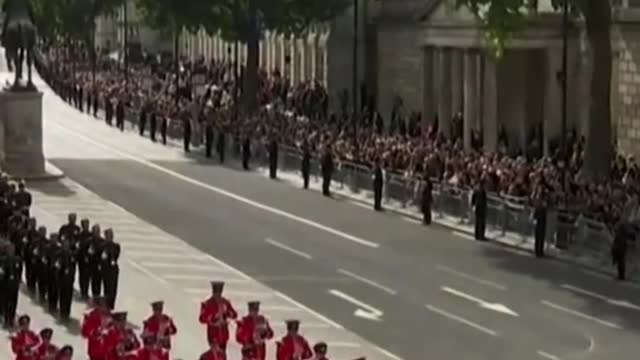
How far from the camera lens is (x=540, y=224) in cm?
3766

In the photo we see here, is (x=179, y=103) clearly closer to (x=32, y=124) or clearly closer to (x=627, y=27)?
(x=32, y=124)

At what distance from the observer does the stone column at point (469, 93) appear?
60.0 metres

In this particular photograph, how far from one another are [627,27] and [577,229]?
17.2 m

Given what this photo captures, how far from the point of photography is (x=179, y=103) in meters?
71.0

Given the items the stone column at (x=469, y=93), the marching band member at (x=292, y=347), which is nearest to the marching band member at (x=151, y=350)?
the marching band member at (x=292, y=347)

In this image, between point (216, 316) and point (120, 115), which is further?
point (120, 115)

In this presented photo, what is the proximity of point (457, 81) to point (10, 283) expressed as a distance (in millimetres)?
35932

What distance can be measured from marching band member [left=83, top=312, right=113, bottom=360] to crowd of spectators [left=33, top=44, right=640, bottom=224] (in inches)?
618

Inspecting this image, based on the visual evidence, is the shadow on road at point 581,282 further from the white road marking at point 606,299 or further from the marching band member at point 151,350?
the marching band member at point 151,350

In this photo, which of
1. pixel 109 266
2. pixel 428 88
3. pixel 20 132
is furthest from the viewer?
pixel 428 88

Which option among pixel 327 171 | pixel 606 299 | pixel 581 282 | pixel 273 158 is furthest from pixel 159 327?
pixel 273 158

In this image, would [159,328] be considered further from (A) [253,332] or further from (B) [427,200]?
(B) [427,200]

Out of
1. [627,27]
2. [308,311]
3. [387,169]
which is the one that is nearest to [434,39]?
[627,27]

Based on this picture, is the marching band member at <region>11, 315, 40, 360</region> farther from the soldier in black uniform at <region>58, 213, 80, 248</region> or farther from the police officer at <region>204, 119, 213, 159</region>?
the police officer at <region>204, 119, 213, 159</region>
